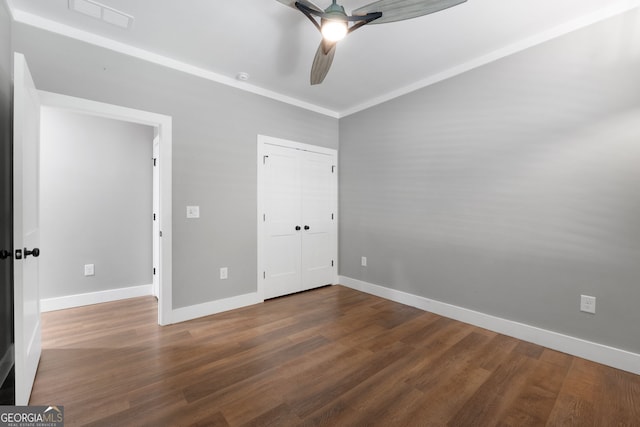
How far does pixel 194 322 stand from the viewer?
9.18ft

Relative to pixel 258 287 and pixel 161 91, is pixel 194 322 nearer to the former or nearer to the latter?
pixel 258 287

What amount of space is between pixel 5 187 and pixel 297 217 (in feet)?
8.82

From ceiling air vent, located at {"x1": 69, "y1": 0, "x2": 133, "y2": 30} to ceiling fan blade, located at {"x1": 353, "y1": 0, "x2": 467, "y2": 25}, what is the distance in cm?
186

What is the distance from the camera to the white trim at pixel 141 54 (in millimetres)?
2138

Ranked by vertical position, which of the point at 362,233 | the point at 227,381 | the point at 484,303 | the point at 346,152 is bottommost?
the point at 227,381

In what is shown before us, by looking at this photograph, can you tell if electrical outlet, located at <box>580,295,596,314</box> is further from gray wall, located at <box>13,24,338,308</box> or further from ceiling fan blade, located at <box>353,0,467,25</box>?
gray wall, located at <box>13,24,338,308</box>

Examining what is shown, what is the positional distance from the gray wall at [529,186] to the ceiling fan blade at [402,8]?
4.76 ft

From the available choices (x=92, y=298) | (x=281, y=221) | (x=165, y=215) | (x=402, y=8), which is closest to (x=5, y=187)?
(x=165, y=215)

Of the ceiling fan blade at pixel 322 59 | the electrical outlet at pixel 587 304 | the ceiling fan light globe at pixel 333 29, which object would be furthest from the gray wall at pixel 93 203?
the electrical outlet at pixel 587 304

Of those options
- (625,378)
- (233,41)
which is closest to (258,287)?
(233,41)

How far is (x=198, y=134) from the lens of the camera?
2.93m

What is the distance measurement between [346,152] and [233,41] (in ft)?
7.03

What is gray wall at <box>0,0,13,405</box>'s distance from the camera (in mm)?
1889

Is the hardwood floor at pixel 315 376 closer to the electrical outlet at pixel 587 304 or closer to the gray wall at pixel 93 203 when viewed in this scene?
the electrical outlet at pixel 587 304
